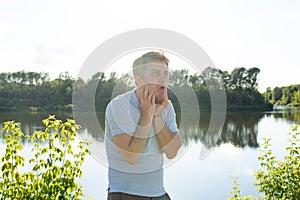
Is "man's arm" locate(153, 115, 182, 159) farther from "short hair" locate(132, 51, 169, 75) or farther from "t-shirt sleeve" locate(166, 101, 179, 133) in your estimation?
"short hair" locate(132, 51, 169, 75)

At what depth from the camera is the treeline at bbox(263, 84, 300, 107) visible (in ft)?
224

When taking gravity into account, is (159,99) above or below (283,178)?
above

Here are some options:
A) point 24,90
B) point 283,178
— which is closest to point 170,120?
point 283,178

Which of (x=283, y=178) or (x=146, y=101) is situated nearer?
(x=146, y=101)

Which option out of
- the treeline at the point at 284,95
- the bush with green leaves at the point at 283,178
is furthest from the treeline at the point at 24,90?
the treeline at the point at 284,95

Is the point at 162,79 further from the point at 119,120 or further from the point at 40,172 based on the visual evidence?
the point at 40,172

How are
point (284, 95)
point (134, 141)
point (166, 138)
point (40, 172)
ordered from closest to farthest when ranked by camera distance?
1. point (134, 141)
2. point (166, 138)
3. point (40, 172)
4. point (284, 95)

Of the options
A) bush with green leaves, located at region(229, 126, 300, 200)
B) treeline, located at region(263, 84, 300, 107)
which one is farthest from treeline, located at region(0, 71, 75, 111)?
treeline, located at region(263, 84, 300, 107)

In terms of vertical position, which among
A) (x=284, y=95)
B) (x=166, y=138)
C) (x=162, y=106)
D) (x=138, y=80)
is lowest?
(x=166, y=138)

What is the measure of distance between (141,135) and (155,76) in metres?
0.27

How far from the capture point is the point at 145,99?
59.7 inches

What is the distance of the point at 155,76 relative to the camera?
1.50 meters

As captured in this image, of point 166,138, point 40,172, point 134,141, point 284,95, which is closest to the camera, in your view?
point 134,141

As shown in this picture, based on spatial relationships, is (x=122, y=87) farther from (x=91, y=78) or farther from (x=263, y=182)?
(x=263, y=182)
